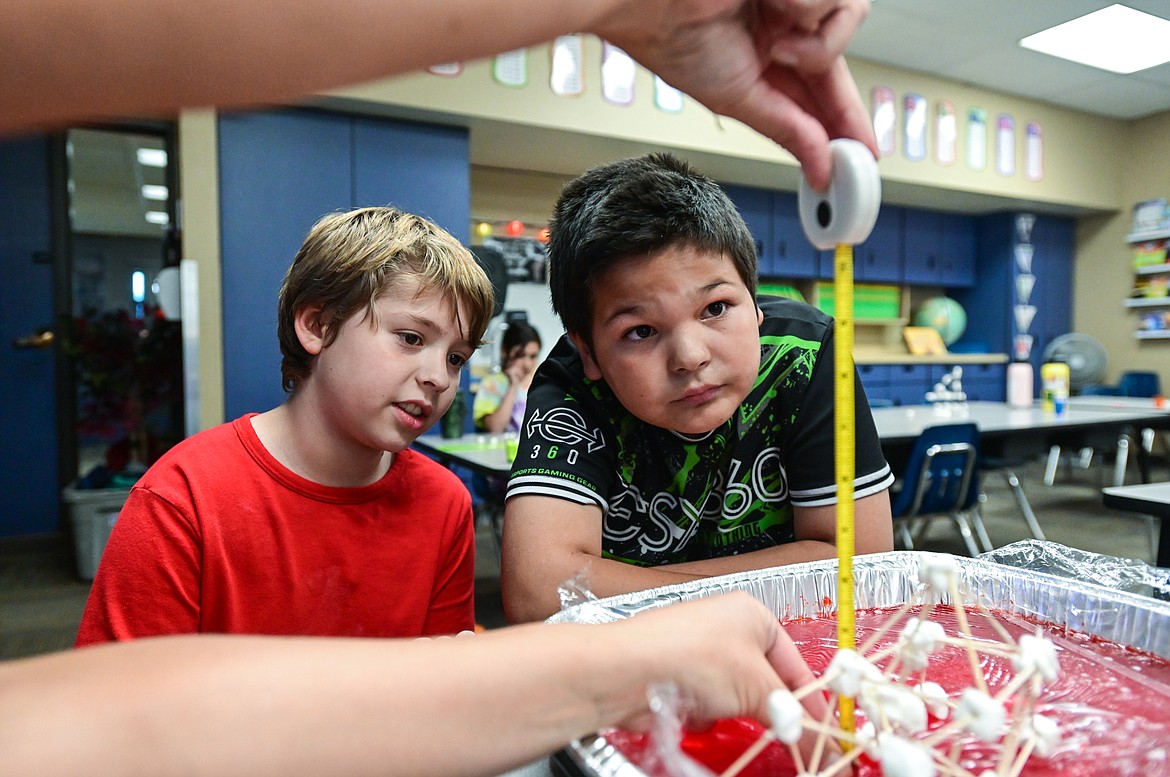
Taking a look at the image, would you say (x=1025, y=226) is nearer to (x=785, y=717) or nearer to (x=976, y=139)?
(x=976, y=139)

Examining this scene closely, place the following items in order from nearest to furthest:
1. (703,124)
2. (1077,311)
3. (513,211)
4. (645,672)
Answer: (645,672) < (703,124) < (513,211) < (1077,311)

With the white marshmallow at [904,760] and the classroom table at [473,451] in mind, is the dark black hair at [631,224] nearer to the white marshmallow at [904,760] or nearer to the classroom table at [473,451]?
the white marshmallow at [904,760]

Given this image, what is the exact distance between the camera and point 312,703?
0.31 metres

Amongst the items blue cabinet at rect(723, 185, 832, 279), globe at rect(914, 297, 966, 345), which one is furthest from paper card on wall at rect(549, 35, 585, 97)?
globe at rect(914, 297, 966, 345)

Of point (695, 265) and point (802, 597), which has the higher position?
point (695, 265)

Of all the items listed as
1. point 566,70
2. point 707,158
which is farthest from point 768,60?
point 707,158

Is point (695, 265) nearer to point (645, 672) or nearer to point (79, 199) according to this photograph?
point (645, 672)

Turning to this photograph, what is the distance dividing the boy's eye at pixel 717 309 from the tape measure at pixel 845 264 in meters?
0.35

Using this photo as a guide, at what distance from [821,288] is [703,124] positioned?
2.24 m

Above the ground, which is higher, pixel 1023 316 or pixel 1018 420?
pixel 1023 316

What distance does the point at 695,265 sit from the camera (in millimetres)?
865

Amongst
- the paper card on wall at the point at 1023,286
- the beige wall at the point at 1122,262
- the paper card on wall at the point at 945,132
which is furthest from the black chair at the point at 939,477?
the beige wall at the point at 1122,262

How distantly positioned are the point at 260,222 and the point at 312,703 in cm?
372

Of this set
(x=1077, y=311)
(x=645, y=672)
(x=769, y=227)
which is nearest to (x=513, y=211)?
(x=769, y=227)
